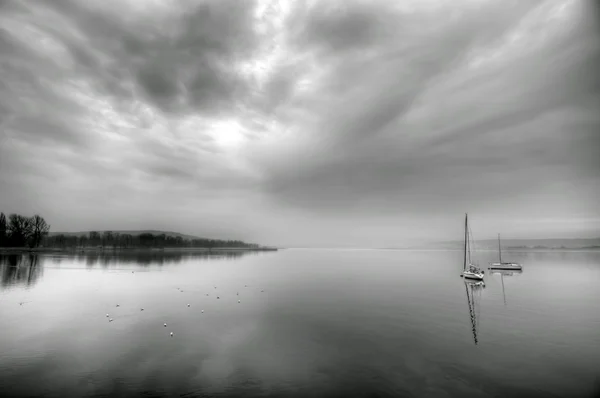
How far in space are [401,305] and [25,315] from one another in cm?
4638

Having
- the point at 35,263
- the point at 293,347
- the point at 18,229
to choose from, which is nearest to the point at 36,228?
the point at 18,229

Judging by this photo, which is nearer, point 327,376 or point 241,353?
point 327,376

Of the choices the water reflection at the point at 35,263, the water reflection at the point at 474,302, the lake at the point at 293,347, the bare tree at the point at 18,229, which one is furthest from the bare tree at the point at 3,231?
the water reflection at the point at 474,302

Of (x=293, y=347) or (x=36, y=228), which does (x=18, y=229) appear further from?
(x=293, y=347)

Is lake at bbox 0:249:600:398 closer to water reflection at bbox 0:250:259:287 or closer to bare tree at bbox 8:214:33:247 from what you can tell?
water reflection at bbox 0:250:259:287

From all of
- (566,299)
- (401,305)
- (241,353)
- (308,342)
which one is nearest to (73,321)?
(241,353)

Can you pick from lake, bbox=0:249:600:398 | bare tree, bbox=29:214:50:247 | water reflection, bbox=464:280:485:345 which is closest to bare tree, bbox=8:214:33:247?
bare tree, bbox=29:214:50:247

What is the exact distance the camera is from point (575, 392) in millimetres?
16891

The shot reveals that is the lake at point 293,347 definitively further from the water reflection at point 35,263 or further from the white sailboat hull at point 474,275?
the white sailboat hull at point 474,275

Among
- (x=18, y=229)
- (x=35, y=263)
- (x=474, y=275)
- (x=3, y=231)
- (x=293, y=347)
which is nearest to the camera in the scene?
(x=293, y=347)

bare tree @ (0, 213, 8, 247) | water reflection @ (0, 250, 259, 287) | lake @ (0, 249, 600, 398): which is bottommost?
water reflection @ (0, 250, 259, 287)

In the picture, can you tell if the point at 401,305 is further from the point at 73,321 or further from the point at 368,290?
the point at 73,321

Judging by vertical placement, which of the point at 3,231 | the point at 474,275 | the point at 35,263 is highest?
the point at 3,231

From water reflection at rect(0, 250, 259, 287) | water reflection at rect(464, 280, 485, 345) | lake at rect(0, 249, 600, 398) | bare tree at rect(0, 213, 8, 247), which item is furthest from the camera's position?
bare tree at rect(0, 213, 8, 247)
